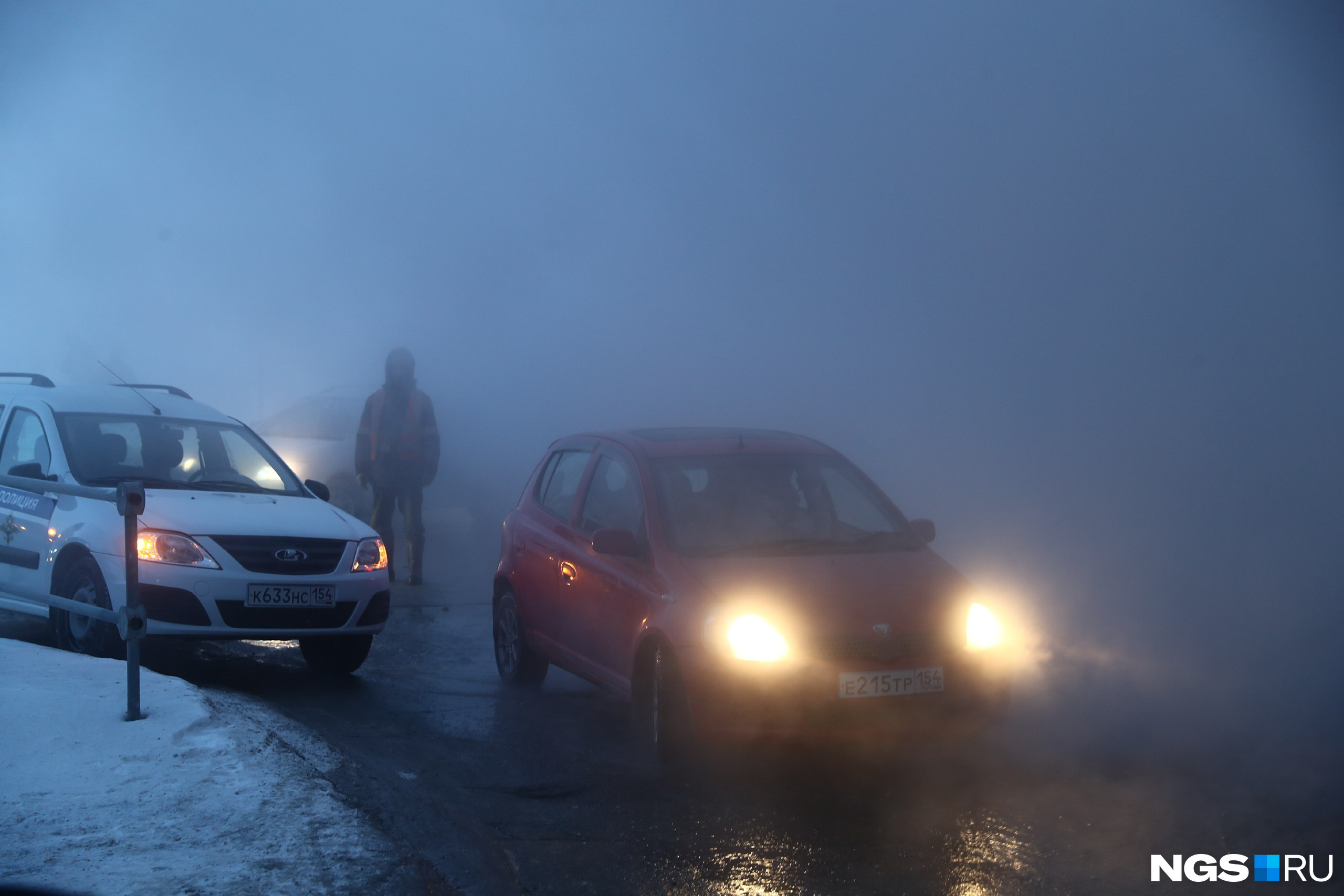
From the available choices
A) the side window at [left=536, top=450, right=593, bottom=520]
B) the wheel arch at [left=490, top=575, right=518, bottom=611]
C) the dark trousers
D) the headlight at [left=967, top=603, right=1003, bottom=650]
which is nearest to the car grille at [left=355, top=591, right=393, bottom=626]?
the wheel arch at [left=490, top=575, right=518, bottom=611]

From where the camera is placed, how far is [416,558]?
1113cm

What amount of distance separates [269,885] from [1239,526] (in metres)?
14.3

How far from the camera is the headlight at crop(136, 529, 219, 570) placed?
21.3 feet

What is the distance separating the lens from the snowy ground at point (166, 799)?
11.4 ft

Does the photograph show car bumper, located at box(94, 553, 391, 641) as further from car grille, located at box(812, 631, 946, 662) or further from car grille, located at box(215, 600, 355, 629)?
car grille, located at box(812, 631, 946, 662)

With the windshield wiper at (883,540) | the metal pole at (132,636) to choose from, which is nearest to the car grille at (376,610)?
the metal pole at (132,636)

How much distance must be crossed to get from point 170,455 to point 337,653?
1728 mm

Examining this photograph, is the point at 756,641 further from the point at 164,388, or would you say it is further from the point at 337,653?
the point at 164,388

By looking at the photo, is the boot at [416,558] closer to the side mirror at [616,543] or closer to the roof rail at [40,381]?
the roof rail at [40,381]

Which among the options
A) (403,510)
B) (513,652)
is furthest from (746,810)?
(403,510)

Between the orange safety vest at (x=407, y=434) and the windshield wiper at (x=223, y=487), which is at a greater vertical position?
the orange safety vest at (x=407, y=434)

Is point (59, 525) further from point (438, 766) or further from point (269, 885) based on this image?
point (269, 885)

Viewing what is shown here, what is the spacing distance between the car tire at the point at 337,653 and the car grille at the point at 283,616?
10.2 inches

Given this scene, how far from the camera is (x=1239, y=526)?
15047mm
